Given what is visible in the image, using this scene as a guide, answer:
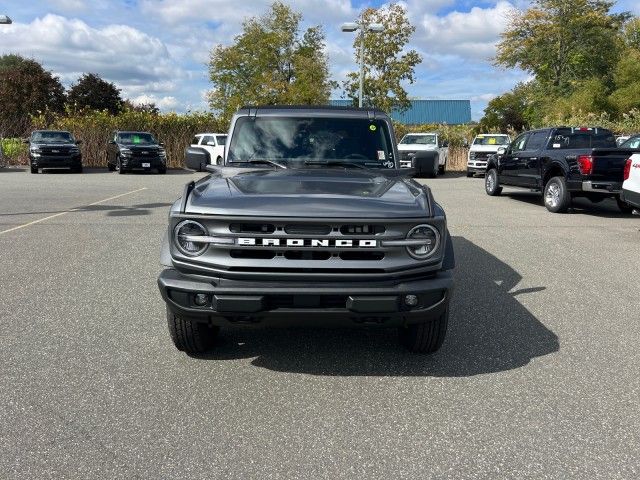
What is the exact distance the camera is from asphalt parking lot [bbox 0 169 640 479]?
2.86m

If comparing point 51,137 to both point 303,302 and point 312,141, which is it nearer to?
point 312,141

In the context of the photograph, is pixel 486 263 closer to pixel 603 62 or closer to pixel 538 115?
pixel 538 115

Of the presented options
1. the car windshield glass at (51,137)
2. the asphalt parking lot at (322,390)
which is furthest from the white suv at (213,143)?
the asphalt parking lot at (322,390)

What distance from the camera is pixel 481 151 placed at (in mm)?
26062

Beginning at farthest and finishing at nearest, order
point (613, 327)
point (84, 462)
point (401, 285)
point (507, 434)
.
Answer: point (613, 327) → point (401, 285) → point (507, 434) → point (84, 462)

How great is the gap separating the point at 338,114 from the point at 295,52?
39.3m

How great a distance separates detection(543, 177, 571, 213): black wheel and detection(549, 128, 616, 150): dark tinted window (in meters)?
0.91

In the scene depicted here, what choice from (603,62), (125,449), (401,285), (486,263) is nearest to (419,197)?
(401,285)

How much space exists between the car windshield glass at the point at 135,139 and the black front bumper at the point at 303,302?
24108 mm

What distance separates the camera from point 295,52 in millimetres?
42500

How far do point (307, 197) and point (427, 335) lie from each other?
1261 mm

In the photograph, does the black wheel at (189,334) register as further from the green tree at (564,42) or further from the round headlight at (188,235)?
the green tree at (564,42)

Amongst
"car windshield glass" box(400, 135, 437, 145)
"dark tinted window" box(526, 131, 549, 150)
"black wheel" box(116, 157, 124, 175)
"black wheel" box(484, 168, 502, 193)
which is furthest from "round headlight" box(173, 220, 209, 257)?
"car windshield glass" box(400, 135, 437, 145)

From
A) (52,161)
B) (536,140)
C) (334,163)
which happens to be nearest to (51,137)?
(52,161)
